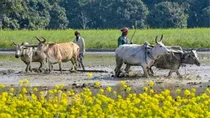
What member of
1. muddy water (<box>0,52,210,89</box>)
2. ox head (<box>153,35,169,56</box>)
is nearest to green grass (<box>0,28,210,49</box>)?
muddy water (<box>0,52,210,89</box>)

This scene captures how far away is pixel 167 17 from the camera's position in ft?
227

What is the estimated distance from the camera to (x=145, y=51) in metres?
20.3

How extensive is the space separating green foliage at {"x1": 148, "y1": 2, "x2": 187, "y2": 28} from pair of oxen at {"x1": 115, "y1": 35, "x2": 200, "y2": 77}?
159 ft

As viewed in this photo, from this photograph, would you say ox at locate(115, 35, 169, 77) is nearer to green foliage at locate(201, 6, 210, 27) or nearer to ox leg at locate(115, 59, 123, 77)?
ox leg at locate(115, 59, 123, 77)

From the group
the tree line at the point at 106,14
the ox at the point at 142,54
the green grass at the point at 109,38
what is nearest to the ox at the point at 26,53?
the ox at the point at 142,54

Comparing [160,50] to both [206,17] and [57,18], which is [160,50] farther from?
[206,17]

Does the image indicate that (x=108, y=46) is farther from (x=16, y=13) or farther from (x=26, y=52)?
(x=16, y=13)

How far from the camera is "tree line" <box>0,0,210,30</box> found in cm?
6358

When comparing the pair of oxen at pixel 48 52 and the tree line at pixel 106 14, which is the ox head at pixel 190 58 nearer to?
the pair of oxen at pixel 48 52

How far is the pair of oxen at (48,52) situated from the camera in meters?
22.6

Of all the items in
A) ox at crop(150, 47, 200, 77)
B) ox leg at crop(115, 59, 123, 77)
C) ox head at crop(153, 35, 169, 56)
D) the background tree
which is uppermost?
ox head at crop(153, 35, 169, 56)

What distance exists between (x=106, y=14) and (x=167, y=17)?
10.5 m

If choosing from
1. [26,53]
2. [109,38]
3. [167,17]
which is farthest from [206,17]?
[26,53]

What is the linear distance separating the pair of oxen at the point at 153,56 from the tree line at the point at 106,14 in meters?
38.6
